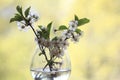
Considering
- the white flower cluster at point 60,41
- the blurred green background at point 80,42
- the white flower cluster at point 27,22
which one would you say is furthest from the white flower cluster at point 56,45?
the blurred green background at point 80,42

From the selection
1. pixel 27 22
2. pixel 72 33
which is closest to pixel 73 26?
pixel 72 33

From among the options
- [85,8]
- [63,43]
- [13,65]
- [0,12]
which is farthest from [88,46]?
[0,12]

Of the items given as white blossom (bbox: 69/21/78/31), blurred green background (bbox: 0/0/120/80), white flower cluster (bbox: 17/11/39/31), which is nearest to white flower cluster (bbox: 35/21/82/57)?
white blossom (bbox: 69/21/78/31)

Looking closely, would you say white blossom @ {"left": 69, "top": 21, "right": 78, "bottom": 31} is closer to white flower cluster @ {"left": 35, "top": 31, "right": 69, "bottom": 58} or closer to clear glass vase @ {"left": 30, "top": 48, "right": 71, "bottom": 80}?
white flower cluster @ {"left": 35, "top": 31, "right": 69, "bottom": 58}

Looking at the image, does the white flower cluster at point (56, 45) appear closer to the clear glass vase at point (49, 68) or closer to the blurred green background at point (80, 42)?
the clear glass vase at point (49, 68)

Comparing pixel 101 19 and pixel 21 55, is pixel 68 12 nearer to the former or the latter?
pixel 101 19

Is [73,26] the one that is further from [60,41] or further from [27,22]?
[27,22]
